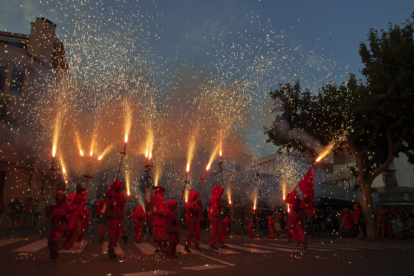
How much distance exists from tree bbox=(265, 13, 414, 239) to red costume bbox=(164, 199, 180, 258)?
12.2 metres

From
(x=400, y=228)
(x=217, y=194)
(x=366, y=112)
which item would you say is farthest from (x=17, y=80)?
(x=400, y=228)

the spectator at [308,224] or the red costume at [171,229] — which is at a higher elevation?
the red costume at [171,229]

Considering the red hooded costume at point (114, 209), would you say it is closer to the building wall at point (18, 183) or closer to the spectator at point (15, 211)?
the spectator at point (15, 211)

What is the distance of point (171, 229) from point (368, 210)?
1351 cm

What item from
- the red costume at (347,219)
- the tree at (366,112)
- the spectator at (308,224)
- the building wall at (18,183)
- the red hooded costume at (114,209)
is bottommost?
the spectator at (308,224)

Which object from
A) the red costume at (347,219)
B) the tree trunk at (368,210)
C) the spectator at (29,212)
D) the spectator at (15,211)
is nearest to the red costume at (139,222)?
the spectator at (15,211)

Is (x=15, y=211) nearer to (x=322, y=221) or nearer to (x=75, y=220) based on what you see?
(x=75, y=220)

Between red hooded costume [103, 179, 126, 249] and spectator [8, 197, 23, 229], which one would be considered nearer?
red hooded costume [103, 179, 126, 249]

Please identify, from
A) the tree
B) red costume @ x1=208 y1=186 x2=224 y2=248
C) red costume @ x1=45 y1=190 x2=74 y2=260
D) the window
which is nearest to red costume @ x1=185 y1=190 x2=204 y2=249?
red costume @ x1=208 y1=186 x2=224 y2=248

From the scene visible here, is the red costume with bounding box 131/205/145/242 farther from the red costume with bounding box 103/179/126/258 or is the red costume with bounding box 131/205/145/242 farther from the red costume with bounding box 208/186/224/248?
the red costume with bounding box 103/179/126/258

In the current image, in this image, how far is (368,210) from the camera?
1631 centimetres

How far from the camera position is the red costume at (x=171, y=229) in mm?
6992

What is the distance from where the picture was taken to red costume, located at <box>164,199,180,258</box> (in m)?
6.99

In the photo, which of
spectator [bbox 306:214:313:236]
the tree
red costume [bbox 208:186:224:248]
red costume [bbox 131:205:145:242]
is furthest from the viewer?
spectator [bbox 306:214:313:236]
